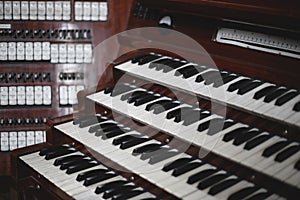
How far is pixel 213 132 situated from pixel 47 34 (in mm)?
1502

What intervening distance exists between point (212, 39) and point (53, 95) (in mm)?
1214

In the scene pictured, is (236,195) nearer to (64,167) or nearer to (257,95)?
(257,95)

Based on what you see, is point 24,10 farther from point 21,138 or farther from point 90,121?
point 90,121

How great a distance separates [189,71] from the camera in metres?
2.22

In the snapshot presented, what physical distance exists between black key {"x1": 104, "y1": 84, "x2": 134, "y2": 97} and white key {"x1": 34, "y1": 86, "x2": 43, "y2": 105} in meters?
0.75

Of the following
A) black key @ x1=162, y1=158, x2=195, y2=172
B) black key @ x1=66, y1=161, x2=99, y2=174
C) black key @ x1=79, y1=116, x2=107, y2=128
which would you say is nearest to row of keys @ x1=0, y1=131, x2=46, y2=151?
black key @ x1=79, y1=116, x2=107, y2=128

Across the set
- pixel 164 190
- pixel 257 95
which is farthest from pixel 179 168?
pixel 257 95

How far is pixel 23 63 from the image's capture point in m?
2.99

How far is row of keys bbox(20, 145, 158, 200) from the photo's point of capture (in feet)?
6.14

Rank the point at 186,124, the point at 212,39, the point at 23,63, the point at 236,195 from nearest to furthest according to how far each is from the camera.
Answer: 1. the point at 236,195
2. the point at 186,124
3. the point at 212,39
4. the point at 23,63

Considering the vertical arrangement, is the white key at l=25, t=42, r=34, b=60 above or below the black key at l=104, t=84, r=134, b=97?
above

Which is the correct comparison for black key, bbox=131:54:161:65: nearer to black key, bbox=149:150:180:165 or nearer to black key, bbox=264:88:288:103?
black key, bbox=149:150:180:165

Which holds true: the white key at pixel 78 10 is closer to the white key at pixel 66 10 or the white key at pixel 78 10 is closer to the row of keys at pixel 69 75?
the white key at pixel 66 10

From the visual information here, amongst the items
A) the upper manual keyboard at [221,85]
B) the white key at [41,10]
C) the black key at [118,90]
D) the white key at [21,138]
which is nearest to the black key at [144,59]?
the upper manual keyboard at [221,85]
